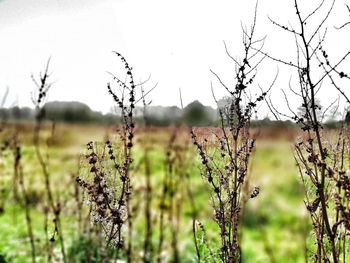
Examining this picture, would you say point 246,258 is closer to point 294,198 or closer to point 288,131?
point 294,198

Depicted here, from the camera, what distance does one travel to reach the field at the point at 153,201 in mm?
1686

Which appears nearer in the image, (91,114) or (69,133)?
(69,133)

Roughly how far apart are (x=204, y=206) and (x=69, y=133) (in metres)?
2.19

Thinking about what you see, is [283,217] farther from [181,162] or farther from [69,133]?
[181,162]

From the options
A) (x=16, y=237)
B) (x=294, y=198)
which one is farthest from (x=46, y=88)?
(x=294, y=198)

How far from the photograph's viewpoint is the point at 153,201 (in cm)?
244

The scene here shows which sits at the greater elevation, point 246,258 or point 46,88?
point 46,88

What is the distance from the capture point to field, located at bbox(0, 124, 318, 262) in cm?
169

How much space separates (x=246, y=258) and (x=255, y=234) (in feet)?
0.98

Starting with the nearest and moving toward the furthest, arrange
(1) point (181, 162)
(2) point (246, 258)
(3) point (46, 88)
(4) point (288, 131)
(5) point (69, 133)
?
1. (1) point (181, 162)
2. (3) point (46, 88)
3. (5) point (69, 133)
4. (4) point (288, 131)
5. (2) point (246, 258)

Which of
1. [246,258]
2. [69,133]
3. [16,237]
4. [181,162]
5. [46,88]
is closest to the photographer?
[181,162]

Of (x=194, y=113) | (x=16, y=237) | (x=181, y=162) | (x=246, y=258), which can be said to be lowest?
(x=246, y=258)

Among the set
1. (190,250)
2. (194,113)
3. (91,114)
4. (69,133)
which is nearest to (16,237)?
(190,250)

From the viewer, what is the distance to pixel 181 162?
53.8 inches
